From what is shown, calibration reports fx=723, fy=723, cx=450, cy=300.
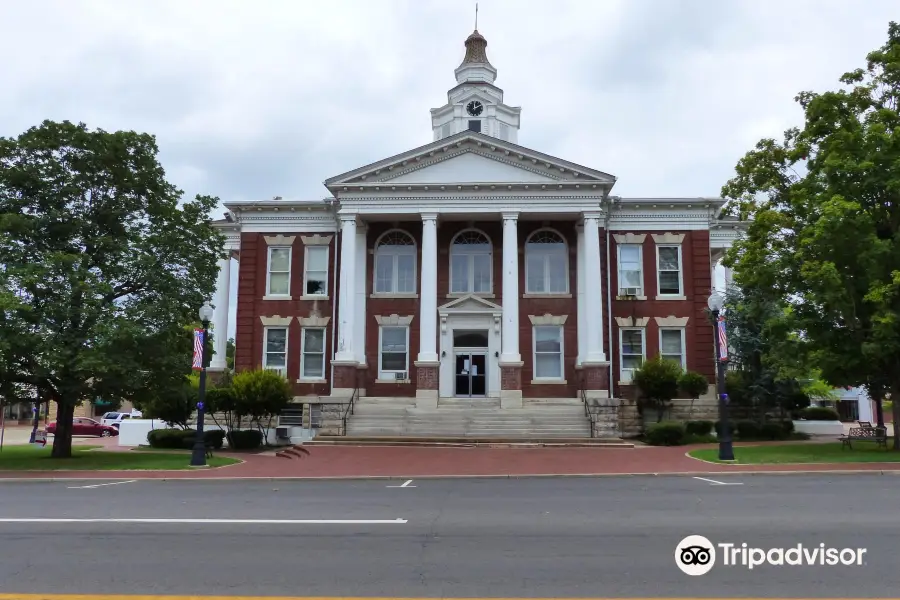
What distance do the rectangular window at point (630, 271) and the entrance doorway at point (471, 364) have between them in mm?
7121

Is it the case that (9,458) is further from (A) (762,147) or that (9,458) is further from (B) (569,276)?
(A) (762,147)

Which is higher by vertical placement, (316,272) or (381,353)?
(316,272)

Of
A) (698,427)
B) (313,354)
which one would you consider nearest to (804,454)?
(698,427)

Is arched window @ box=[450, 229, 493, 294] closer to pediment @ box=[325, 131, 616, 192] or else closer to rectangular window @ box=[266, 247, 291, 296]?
pediment @ box=[325, 131, 616, 192]

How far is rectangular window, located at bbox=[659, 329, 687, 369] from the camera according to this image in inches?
1334

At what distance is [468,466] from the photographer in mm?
19969

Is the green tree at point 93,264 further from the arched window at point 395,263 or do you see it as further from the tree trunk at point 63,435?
the arched window at point 395,263

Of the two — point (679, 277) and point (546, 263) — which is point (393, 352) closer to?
point (546, 263)

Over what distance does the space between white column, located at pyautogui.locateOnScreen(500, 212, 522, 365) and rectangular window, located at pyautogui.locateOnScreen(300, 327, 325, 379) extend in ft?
28.7

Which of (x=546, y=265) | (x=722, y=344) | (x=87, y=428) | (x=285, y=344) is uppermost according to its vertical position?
(x=546, y=265)

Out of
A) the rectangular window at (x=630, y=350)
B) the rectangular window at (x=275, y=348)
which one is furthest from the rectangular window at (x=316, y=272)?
the rectangular window at (x=630, y=350)

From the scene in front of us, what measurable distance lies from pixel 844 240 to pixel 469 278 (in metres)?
16.6

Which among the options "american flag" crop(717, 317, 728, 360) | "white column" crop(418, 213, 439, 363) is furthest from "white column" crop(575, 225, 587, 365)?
"american flag" crop(717, 317, 728, 360)

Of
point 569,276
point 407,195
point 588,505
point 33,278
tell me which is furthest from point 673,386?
point 33,278
